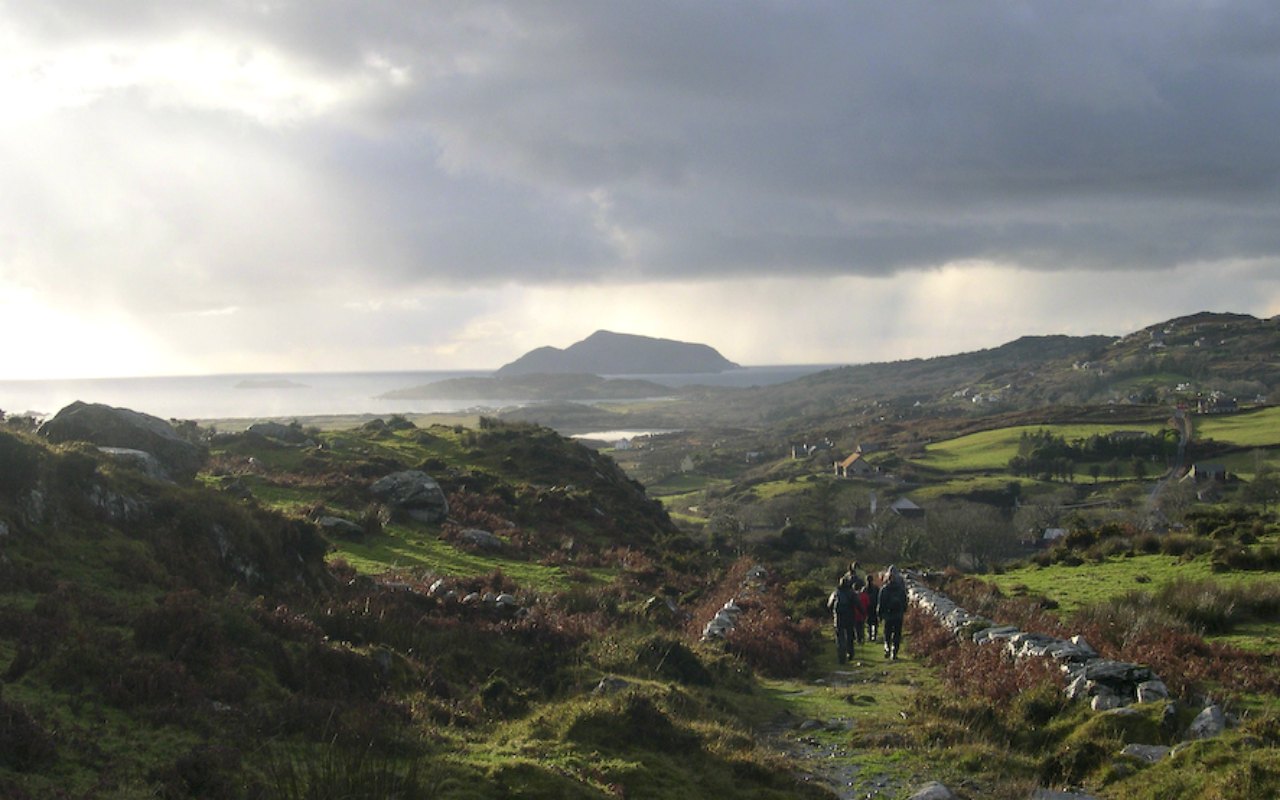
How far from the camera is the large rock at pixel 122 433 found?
78.1 feet

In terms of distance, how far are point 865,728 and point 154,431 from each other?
23.5 meters

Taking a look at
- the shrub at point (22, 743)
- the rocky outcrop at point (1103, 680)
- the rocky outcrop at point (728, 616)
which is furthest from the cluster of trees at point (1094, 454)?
the shrub at point (22, 743)

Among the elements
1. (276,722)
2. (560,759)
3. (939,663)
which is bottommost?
(939,663)

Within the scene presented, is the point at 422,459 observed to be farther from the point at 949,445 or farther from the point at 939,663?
the point at 949,445

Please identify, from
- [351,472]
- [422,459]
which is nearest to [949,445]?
[422,459]

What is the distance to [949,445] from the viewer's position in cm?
12912

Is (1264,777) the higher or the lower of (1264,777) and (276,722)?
the lower

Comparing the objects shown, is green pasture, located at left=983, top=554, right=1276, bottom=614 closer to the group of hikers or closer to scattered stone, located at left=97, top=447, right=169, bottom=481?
the group of hikers

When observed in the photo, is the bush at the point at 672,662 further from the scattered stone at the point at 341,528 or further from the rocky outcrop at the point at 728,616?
the scattered stone at the point at 341,528

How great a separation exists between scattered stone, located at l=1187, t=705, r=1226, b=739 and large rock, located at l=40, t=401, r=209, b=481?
2328 centimetres

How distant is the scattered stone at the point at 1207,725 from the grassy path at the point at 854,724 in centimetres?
312

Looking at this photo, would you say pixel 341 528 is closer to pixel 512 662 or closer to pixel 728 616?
pixel 728 616

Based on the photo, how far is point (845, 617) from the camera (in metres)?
18.6

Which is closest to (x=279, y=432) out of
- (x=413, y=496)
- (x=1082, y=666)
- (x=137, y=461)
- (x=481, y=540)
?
(x=413, y=496)
